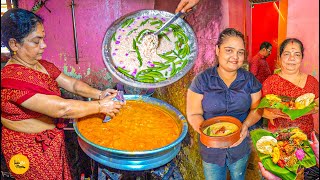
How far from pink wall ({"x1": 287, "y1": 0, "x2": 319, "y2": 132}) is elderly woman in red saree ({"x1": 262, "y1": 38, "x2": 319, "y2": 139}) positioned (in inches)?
1.2

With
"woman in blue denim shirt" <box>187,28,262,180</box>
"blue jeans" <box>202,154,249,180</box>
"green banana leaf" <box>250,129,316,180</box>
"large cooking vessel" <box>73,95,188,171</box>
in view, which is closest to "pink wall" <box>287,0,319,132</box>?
"woman in blue denim shirt" <box>187,28,262,180</box>

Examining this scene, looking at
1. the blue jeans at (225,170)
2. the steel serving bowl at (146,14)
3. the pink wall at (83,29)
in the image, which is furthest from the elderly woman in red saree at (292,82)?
the pink wall at (83,29)

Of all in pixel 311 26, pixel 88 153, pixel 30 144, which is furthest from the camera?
pixel 30 144

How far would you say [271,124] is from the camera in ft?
6.68

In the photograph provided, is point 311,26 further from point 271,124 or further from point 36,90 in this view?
point 36,90

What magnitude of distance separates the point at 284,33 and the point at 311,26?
143 millimetres

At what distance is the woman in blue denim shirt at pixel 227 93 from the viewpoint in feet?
6.37

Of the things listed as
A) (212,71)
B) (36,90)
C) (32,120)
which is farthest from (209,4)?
(32,120)

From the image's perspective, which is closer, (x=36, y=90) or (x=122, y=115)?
(x=36, y=90)

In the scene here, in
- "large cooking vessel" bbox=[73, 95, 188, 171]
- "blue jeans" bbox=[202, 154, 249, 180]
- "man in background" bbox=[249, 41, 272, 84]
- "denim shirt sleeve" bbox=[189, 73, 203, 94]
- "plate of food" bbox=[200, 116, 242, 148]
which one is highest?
"man in background" bbox=[249, 41, 272, 84]

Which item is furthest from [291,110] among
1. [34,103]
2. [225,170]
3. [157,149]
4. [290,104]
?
[34,103]

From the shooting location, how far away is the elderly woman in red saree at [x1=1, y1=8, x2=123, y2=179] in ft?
6.23

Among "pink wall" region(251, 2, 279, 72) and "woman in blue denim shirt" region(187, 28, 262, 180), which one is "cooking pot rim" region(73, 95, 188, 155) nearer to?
"woman in blue denim shirt" region(187, 28, 262, 180)

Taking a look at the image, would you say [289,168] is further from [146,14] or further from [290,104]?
[146,14]
